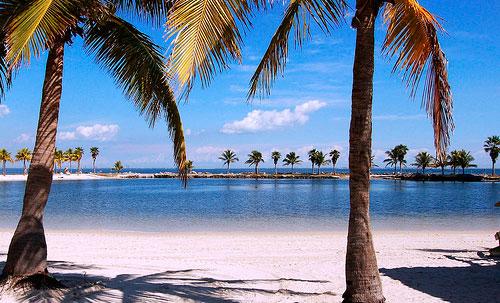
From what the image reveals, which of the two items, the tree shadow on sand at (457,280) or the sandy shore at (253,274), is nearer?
the sandy shore at (253,274)

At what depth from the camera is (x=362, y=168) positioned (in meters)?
5.78

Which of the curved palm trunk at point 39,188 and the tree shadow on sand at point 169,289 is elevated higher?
the curved palm trunk at point 39,188

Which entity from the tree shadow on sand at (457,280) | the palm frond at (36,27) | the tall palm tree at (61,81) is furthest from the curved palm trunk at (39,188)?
the tree shadow on sand at (457,280)

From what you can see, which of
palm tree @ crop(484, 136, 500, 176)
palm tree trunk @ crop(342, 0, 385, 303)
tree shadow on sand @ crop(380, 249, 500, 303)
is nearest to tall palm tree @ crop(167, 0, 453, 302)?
palm tree trunk @ crop(342, 0, 385, 303)

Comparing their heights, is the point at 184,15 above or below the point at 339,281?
above

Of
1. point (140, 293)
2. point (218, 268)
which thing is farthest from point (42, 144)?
point (218, 268)

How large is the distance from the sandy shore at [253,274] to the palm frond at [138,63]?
2.14 m

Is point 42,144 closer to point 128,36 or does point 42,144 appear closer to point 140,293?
point 128,36

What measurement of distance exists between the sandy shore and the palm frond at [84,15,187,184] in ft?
7.02

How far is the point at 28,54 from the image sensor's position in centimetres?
456

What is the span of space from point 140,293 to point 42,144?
2.86 metres

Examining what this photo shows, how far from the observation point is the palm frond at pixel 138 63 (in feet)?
26.3

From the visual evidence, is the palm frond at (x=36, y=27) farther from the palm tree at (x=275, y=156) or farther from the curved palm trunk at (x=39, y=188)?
the palm tree at (x=275, y=156)

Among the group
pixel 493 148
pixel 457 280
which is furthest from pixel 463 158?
pixel 457 280
